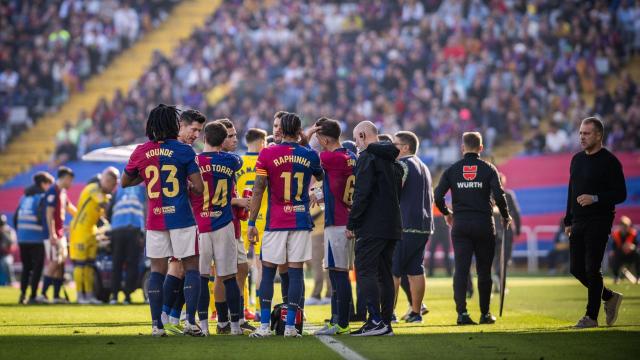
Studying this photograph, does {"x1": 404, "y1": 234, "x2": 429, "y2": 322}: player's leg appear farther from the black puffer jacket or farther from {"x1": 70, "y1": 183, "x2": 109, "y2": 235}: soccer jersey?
{"x1": 70, "y1": 183, "x2": 109, "y2": 235}: soccer jersey

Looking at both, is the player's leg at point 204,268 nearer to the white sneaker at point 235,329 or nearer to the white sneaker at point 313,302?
the white sneaker at point 235,329

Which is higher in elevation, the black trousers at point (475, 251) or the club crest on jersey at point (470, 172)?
the club crest on jersey at point (470, 172)

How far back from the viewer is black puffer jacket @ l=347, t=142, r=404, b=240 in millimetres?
11406

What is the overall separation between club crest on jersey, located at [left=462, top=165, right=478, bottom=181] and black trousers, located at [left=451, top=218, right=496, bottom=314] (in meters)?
0.50

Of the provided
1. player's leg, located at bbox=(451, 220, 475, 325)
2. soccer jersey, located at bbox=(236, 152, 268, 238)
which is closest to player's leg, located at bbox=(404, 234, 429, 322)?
player's leg, located at bbox=(451, 220, 475, 325)

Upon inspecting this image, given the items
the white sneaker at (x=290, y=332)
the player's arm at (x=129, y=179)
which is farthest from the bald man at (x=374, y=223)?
the player's arm at (x=129, y=179)

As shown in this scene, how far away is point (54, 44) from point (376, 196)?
31.6 metres

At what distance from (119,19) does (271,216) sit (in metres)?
32.4

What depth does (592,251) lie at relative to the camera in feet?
41.3

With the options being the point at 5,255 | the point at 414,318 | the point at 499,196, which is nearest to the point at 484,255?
the point at 499,196

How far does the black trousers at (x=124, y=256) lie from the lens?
60.3 feet

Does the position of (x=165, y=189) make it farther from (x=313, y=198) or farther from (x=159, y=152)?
(x=313, y=198)

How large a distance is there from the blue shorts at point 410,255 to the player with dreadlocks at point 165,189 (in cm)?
377

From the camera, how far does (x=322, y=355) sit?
9.47m
